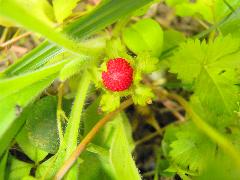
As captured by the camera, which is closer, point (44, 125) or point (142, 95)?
point (142, 95)

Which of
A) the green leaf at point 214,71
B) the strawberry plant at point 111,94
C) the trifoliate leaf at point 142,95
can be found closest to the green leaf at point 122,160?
the strawberry plant at point 111,94

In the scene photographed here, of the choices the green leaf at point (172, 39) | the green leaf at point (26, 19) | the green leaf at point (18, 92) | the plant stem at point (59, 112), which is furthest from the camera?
the green leaf at point (172, 39)

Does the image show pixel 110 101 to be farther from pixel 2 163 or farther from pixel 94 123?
pixel 2 163

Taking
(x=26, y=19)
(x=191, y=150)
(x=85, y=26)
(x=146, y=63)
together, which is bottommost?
(x=191, y=150)

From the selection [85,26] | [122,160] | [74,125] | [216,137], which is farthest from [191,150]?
[85,26]

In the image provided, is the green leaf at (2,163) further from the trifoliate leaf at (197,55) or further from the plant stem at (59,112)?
the trifoliate leaf at (197,55)

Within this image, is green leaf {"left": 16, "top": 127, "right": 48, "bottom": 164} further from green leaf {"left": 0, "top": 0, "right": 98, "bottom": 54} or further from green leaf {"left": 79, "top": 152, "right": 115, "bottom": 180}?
green leaf {"left": 0, "top": 0, "right": 98, "bottom": 54}

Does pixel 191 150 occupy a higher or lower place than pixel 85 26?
lower
